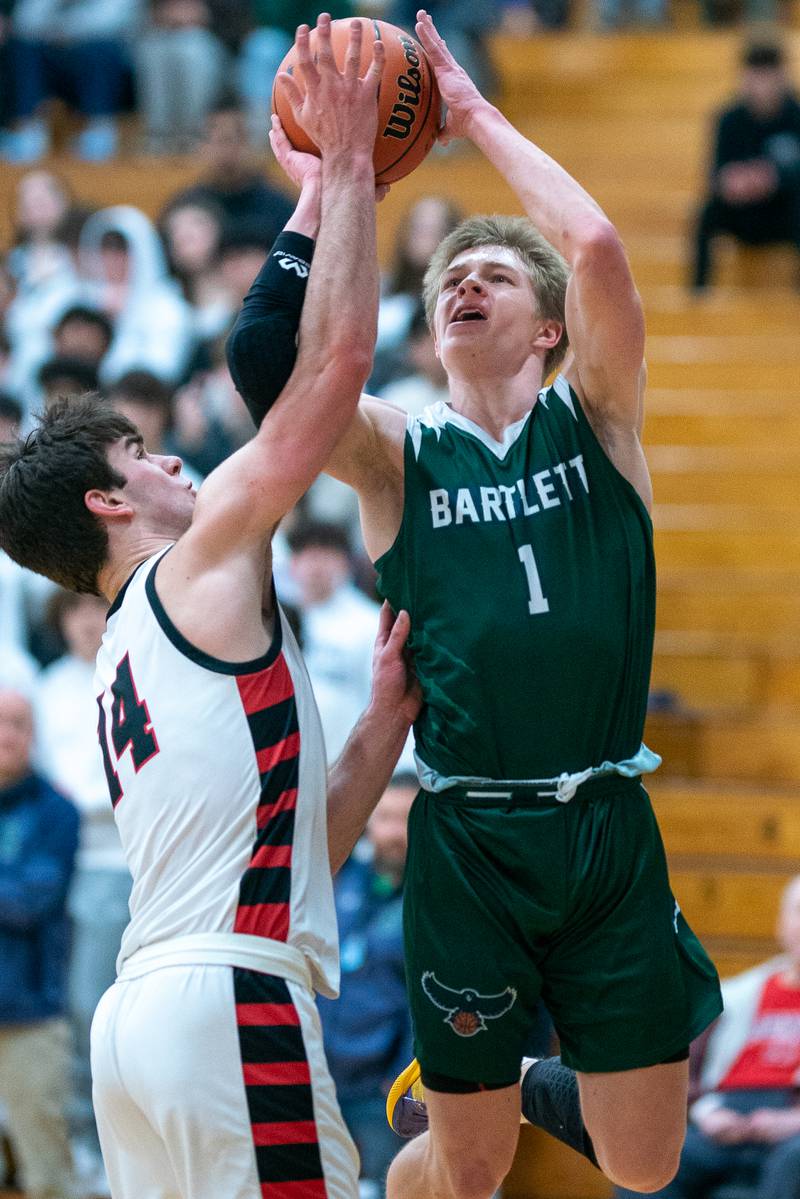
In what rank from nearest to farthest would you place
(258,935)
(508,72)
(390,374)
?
(258,935) → (390,374) → (508,72)

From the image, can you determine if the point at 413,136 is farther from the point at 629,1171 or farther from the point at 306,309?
the point at 629,1171

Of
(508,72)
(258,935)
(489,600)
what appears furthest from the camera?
(508,72)

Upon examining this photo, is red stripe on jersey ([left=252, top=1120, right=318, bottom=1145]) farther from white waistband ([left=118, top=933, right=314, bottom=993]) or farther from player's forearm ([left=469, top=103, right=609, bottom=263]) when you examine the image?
player's forearm ([left=469, top=103, right=609, bottom=263])

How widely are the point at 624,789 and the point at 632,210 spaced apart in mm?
8710

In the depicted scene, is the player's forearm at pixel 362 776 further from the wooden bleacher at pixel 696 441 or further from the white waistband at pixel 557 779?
the wooden bleacher at pixel 696 441

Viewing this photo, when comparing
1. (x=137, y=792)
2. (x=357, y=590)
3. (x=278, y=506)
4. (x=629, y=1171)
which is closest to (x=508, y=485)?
(x=278, y=506)

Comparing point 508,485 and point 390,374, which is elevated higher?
point 508,485

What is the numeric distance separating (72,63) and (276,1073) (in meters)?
12.2

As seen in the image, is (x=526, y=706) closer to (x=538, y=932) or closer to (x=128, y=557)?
(x=538, y=932)

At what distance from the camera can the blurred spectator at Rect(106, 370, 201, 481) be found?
8.70 metres

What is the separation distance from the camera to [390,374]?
914 cm

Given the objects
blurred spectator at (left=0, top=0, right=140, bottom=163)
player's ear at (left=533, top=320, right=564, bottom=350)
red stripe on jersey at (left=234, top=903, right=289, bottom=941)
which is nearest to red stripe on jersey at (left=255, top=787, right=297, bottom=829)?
red stripe on jersey at (left=234, top=903, right=289, bottom=941)

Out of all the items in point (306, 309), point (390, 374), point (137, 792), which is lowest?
point (390, 374)

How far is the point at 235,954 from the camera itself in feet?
12.5
